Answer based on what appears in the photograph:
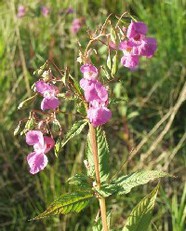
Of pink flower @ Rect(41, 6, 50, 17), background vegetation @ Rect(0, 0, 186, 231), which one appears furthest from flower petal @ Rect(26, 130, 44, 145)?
pink flower @ Rect(41, 6, 50, 17)

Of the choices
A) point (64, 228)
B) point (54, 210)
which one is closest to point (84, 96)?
point (54, 210)

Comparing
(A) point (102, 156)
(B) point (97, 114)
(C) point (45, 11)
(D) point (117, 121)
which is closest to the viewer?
(B) point (97, 114)

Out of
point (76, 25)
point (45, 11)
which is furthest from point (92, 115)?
point (45, 11)

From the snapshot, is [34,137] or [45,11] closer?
[34,137]

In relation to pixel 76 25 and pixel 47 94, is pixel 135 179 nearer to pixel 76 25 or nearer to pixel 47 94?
pixel 47 94

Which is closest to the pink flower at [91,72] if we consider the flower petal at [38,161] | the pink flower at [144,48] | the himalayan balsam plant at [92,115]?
the himalayan balsam plant at [92,115]

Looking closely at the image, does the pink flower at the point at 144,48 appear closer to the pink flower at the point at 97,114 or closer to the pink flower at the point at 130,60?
the pink flower at the point at 130,60

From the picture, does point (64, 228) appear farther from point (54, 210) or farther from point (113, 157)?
point (54, 210)

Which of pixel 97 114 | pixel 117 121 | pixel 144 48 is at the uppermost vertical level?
pixel 144 48
